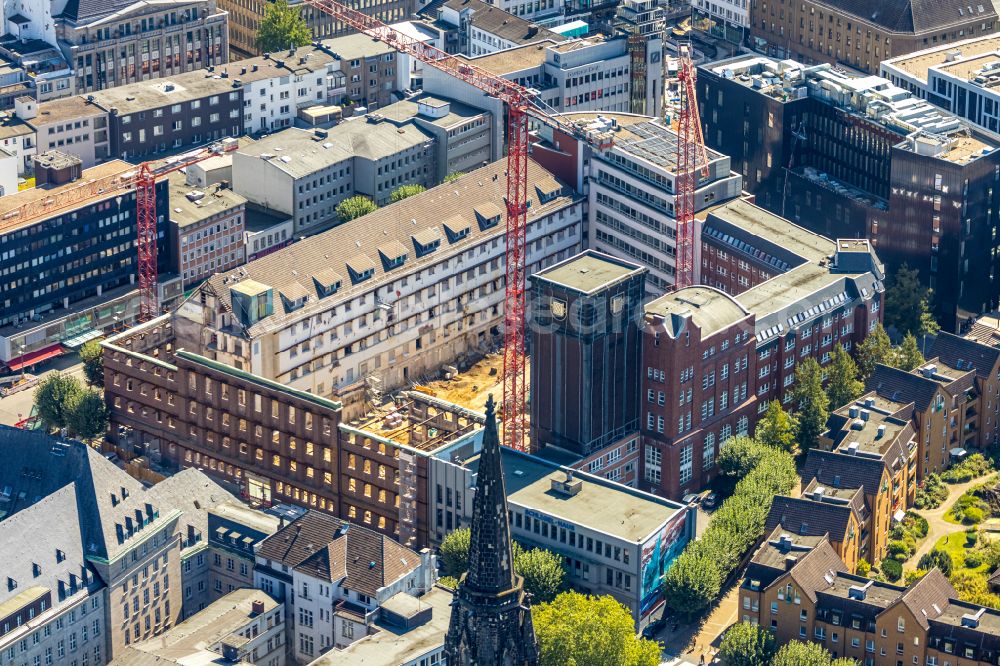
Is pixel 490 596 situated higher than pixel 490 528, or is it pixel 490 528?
pixel 490 528

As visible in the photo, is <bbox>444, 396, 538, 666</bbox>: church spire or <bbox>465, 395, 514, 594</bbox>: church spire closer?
<bbox>465, 395, 514, 594</bbox>: church spire

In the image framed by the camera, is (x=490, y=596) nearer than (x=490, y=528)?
No

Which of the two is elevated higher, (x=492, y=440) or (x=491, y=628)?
(x=492, y=440)

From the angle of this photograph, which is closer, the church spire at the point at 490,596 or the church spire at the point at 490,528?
the church spire at the point at 490,528
